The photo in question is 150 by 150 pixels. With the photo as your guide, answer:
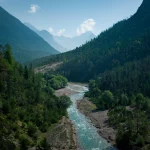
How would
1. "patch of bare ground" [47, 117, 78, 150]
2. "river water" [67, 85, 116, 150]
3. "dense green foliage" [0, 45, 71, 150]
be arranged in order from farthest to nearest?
"river water" [67, 85, 116, 150] < "patch of bare ground" [47, 117, 78, 150] < "dense green foliage" [0, 45, 71, 150]

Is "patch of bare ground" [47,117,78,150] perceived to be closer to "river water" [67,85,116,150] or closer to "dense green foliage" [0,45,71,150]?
"river water" [67,85,116,150]

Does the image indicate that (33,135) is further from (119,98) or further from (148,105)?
(119,98)

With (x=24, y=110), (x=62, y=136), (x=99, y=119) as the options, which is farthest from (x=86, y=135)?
(x=24, y=110)

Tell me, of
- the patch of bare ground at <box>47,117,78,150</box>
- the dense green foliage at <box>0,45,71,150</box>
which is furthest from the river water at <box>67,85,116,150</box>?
the dense green foliage at <box>0,45,71,150</box>

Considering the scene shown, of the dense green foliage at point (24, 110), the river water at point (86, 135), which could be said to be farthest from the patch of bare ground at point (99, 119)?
the dense green foliage at point (24, 110)

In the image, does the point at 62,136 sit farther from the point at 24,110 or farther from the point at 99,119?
the point at 99,119

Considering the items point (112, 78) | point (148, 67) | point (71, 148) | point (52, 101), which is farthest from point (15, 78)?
point (148, 67)
